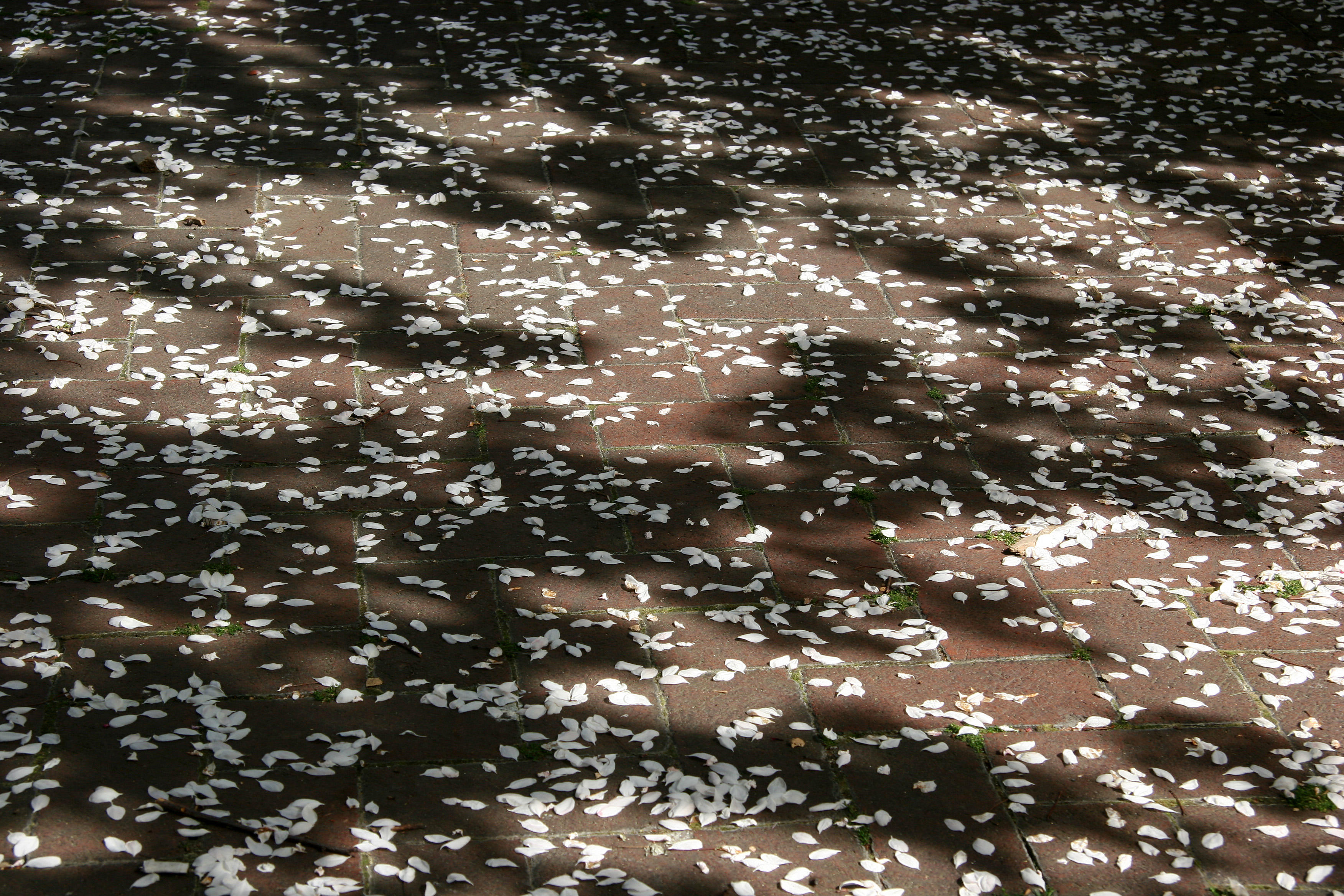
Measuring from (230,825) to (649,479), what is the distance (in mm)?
1695

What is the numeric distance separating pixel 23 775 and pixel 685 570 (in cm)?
179

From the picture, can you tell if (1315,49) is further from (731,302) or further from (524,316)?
(524,316)

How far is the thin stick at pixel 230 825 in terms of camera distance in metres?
2.69

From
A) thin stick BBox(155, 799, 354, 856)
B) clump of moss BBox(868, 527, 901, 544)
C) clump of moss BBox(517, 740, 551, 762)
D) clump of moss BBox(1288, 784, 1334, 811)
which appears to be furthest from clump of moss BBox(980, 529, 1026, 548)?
thin stick BBox(155, 799, 354, 856)

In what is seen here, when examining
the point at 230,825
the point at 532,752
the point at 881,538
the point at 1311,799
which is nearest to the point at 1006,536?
the point at 881,538

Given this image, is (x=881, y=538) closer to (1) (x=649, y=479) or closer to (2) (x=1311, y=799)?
(1) (x=649, y=479)

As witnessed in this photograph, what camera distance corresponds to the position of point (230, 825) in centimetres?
271

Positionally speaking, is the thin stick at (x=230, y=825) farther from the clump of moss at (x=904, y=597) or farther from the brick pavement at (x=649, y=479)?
the clump of moss at (x=904, y=597)

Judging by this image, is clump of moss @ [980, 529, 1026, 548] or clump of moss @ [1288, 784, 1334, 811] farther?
clump of moss @ [980, 529, 1026, 548]

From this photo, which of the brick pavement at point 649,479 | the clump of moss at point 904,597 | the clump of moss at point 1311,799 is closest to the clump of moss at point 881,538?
the brick pavement at point 649,479

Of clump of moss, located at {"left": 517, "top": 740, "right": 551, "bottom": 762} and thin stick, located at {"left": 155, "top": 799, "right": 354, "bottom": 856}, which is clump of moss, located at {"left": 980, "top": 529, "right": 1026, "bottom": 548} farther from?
thin stick, located at {"left": 155, "top": 799, "right": 354, "bottom": 856}

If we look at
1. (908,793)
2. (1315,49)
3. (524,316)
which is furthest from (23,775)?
(1315,49)

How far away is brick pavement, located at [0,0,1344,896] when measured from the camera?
284 centimetres

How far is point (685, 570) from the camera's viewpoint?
3568 millimetres
